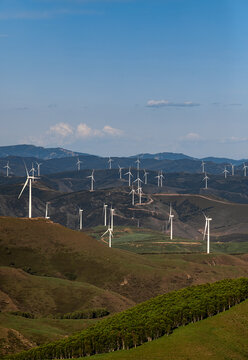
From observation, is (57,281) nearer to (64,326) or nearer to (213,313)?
(64,326)

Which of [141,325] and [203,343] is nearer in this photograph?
[203,343]

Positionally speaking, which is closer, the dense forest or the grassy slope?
the grassy slope

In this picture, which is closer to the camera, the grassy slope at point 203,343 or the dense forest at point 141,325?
the grassy slope at point 203,343

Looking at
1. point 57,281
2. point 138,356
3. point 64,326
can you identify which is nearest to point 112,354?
point 138,356
